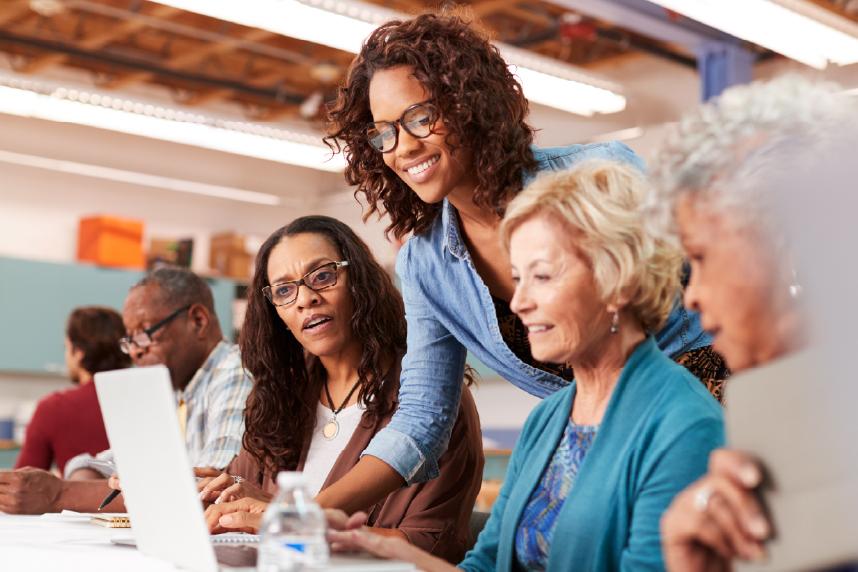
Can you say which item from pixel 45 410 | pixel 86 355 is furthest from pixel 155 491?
pixel 86 355

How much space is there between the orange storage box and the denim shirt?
19.7ft

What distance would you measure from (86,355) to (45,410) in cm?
40

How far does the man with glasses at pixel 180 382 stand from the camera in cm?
260

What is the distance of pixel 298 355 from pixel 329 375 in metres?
0.13

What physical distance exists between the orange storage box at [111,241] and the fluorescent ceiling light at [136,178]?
1.32 feet

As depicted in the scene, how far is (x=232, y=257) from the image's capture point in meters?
8.42

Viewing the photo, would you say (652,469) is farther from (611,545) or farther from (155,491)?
(155,491)

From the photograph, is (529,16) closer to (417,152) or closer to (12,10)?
(12,10)

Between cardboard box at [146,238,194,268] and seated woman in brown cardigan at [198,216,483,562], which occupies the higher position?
cardboard box at [146,238,194,268]

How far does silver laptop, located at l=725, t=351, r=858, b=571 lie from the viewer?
88 cm

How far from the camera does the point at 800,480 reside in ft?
2.97

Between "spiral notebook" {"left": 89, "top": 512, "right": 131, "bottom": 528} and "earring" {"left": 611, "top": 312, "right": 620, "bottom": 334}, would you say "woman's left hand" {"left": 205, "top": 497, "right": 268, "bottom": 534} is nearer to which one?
"spiral notebook" {"left": 89, "top": 512, "right": 131, "bottom": 528}

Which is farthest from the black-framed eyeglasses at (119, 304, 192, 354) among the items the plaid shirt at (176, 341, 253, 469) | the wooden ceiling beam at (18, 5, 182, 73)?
the wooden ceiling beam at (18, 5, 182, 73)

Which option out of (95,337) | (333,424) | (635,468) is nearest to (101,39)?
(95,337)
